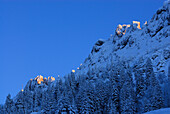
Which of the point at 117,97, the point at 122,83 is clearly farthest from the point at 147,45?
the point at 117,97

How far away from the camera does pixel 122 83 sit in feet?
224

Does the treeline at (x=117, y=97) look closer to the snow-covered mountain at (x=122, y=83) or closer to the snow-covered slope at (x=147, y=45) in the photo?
the snow-covered mountain at (x=122, y=83)

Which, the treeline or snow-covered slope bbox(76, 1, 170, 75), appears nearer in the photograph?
the treeline

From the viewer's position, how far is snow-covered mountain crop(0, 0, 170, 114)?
191 ft

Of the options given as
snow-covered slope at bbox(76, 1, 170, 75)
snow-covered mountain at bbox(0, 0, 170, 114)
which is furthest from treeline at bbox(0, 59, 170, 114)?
snow-covered slope at bbox(76, 1, 170, 75)

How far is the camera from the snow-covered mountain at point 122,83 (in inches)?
2288

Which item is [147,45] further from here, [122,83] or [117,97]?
[117,97]

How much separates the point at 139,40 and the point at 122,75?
6938 centimetres

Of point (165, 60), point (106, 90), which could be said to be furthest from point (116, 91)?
point (165, 60)

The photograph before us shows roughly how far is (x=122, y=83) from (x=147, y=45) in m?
58.3

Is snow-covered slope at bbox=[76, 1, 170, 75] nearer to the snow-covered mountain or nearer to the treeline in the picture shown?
the snow-covered mountain

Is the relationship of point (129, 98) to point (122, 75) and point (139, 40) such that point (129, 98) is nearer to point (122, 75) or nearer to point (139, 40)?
point (122, 75)

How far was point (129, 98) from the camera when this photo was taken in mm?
57125

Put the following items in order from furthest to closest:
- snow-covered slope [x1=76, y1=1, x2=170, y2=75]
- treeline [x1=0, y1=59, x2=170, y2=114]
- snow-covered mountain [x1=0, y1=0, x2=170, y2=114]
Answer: snow-covered slope [x1=76, y1=1, x2=170, y2=75]
snow-covered mountain [x1=0, y1=0, x2=170, y2=114]
treeline [x1=0, y1=59, x2=170, y2=114]
